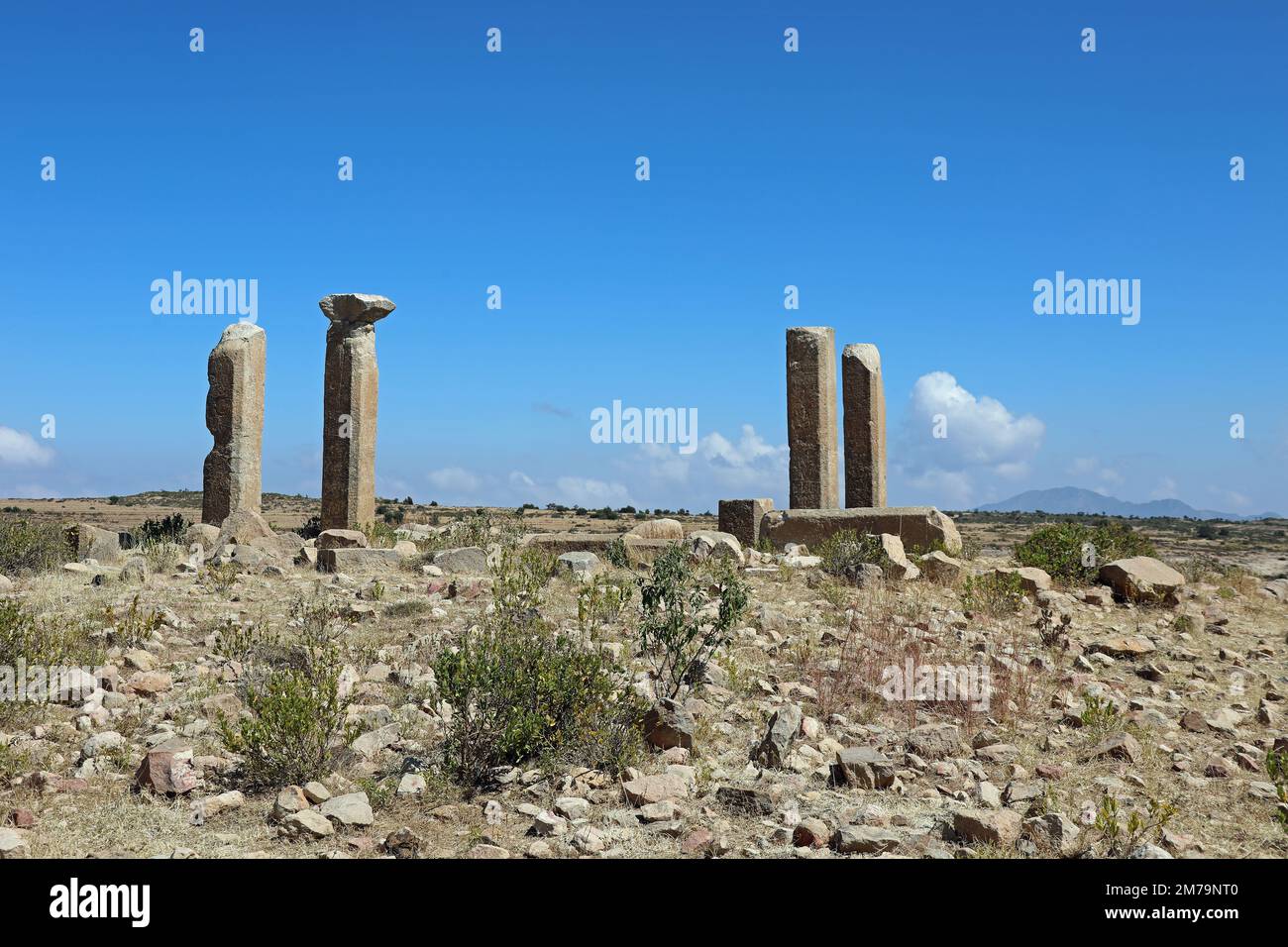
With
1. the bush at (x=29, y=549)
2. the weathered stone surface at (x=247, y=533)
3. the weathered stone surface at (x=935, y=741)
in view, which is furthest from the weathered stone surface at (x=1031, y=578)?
the bush at (x=29, y=549)

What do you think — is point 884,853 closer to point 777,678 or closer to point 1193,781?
point 1193,781

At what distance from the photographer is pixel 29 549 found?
11.7 meters

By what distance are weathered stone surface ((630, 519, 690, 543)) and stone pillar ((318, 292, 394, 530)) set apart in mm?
4852

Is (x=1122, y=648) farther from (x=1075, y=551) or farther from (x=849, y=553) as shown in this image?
(x=1075, y=551)

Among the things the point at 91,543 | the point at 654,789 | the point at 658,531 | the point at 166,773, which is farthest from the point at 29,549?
the point at 654,789

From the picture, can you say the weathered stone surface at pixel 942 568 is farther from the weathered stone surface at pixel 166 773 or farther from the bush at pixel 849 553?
the weathered stone surface at pixel 166 773

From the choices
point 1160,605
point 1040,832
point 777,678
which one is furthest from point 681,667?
point 1160,605

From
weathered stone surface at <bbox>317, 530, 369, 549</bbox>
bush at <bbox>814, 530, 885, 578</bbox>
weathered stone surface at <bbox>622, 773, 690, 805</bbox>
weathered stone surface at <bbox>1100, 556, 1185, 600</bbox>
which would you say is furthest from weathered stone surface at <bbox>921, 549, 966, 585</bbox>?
weathered stone surface at <bbox>317, 530, 369, 549</bbox>

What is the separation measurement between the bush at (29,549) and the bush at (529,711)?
25.7 ft

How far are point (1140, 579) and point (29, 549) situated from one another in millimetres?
12926

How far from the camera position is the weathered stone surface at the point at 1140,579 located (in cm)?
1102
